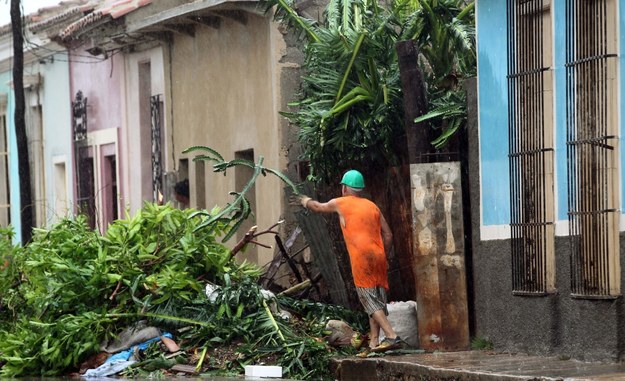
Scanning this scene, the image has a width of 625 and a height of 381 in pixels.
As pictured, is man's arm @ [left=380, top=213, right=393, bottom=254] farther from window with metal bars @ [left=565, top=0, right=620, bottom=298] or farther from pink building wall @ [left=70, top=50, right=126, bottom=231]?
pink building wall @ [left=70, top=50, right=126, bottom=231]

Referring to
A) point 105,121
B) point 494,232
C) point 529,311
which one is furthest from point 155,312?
point 105,121

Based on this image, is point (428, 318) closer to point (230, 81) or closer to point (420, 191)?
point (420, 191)

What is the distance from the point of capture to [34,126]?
3591cm

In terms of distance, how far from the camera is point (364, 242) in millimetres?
15320

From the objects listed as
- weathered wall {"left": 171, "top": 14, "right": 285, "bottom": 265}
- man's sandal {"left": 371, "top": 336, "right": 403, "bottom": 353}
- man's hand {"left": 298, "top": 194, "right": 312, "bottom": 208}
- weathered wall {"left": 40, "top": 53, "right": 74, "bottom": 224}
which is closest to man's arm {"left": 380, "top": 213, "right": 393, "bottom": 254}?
man's hand {"left": 298, "top": 194, "right": 312, "bottom": 208}

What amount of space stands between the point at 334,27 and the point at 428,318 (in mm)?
4378

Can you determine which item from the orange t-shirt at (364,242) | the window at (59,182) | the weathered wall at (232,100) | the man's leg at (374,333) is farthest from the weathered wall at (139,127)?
the man's leg at (374,333)

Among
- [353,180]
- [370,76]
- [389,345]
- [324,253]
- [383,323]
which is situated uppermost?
[370,76]

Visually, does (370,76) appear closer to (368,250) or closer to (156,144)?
(368,250)

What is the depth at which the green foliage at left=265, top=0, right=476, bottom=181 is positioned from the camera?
17.0 metres

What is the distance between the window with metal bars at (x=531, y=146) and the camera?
13156mm

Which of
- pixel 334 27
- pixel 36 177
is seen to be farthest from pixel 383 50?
pixel 36 177

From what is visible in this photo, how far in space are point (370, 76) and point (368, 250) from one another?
283cm

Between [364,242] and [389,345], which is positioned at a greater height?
[364,242]
